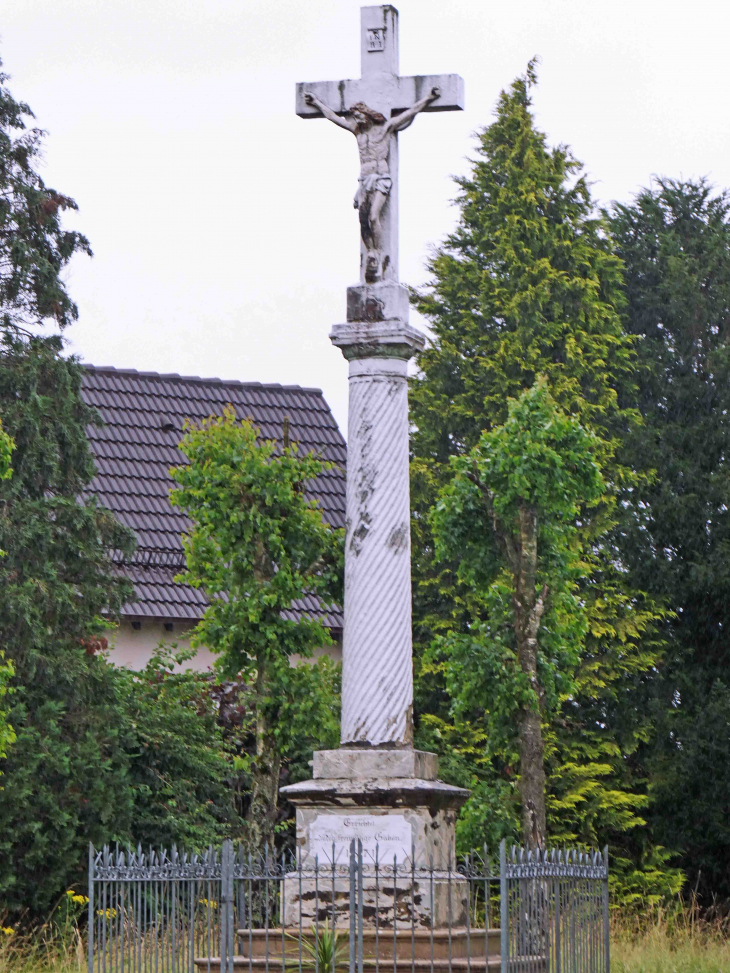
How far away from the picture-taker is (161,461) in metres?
27.0

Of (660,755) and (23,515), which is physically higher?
(23,515)

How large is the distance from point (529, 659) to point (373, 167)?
563 centimetres

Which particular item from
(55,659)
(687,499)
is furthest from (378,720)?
(687,499)

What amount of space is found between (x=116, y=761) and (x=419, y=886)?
757cm

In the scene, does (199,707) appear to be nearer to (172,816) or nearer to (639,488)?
(172,816)

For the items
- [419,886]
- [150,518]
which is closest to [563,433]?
[419,886]

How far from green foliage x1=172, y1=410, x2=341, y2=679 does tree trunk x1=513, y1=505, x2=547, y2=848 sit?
1.88m

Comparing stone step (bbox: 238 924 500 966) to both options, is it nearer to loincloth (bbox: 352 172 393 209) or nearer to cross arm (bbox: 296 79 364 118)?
loincloth (bbox: 352 172 393 209)

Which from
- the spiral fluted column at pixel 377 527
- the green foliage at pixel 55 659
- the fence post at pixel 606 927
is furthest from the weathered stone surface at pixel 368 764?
the green foliage at pixel 55 659

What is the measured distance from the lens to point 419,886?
11477 mm

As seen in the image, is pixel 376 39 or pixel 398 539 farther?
pixel 376 39

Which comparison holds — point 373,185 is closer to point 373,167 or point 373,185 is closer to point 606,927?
point 373,167

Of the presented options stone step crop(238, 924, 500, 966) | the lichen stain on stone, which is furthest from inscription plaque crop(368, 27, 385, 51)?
stone step crop(238, 924, 500, 966)

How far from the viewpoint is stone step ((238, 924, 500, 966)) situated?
434 inches
